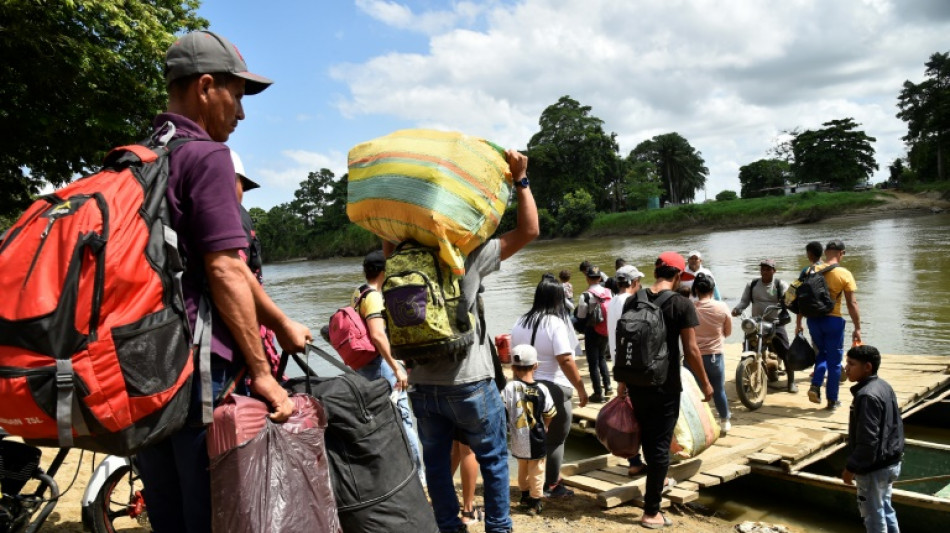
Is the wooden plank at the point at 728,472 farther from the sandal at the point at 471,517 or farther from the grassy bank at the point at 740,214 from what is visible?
the grassy bank at the point at 740,214

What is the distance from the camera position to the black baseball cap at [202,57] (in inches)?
77.2

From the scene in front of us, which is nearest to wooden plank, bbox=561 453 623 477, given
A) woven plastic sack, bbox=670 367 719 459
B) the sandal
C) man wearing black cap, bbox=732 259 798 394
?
woven plastic sack, bbox=670 367 719 459

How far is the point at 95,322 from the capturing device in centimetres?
150

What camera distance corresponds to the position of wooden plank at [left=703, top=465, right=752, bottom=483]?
5.38 m

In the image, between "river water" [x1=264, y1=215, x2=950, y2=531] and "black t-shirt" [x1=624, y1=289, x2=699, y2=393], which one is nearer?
"black t-shirt" [x1=624, y1=289, x2=699, y2=393]

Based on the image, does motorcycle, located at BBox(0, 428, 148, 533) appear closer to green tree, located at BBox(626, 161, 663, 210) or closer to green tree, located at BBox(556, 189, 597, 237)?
green tree, located at BBox(556, 189, 597, 237)

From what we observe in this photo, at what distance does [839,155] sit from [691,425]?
70961 mm

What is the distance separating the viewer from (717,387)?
6648mm

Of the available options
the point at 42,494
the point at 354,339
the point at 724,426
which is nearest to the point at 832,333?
the point at 724,426

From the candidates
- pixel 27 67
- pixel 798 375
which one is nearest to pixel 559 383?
pixel 798 375

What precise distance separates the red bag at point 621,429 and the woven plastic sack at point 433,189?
2.27 meters

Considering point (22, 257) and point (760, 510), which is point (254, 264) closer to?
point (22, 257)

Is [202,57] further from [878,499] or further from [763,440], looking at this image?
[763,440]

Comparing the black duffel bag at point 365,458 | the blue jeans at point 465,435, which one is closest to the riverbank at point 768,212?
Answer: the blue jeans at point 465,435
